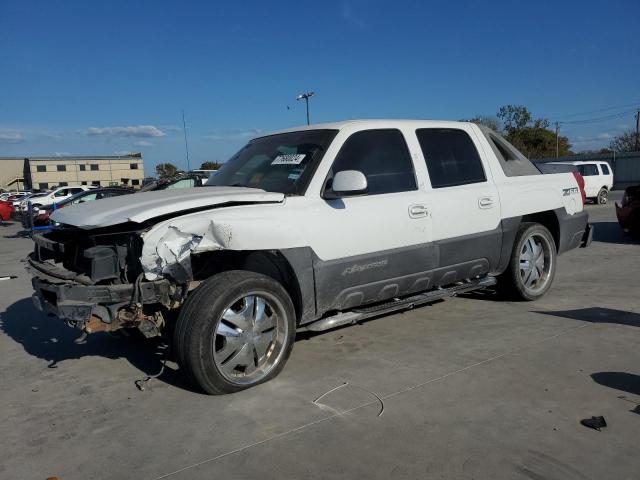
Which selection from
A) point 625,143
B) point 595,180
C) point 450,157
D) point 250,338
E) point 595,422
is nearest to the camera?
point 595,422

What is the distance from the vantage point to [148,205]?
3695 mm

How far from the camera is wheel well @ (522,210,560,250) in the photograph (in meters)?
5.98

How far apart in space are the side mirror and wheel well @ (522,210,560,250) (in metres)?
2.71

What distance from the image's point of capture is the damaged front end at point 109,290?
3516mm

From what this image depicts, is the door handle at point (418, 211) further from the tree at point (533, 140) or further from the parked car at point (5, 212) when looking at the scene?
the tree at point (533, 140)

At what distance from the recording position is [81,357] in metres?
4.75

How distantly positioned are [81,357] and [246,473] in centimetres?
262

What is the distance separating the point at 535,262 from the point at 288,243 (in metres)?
3.28

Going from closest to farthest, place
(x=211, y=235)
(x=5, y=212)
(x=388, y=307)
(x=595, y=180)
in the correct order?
(x=211, y=235)
(x=388, y=307)
(x=595, y=180)
(x=5, y=212)

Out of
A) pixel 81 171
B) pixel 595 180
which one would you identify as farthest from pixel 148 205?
pixel 81 171

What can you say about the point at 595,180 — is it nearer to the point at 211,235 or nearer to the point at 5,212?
the point at 211,235

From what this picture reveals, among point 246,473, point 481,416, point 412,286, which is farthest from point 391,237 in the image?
point 246,473

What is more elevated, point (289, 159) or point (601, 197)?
point (289, 159)

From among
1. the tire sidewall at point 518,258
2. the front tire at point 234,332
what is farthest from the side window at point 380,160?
the tire sidewall at point 518,258
